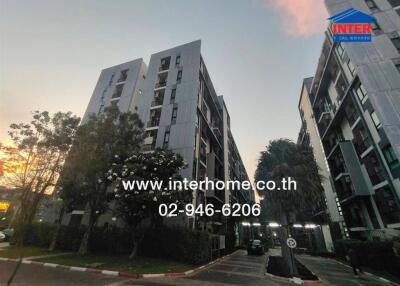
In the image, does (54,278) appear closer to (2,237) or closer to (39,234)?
(39,234)

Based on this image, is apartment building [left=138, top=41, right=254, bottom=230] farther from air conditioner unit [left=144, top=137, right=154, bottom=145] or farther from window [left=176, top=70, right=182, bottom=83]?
window [left=176, top=70, right=182, bottom=83]

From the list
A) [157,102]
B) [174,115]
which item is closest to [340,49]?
[174,115]

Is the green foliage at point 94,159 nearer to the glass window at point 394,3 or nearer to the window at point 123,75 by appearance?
the window at point 123,75

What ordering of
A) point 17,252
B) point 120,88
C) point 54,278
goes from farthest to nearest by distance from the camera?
point 120,88
point 17,252
point 54,278

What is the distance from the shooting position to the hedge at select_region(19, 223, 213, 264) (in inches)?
712

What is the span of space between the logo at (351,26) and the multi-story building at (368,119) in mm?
695

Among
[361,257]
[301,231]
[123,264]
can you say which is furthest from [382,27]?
[301,231]

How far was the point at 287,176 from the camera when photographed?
16.4m

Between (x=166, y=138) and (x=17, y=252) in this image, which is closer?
(x=17, y=252)

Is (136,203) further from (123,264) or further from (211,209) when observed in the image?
(211,209)

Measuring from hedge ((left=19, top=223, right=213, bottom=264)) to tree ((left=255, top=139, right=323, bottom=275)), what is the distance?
7.02m

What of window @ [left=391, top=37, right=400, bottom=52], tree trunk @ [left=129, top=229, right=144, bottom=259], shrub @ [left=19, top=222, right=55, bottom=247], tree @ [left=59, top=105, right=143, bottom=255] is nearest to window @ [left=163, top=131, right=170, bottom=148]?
tree @ [left=59, top=105, right=143, bottom=255]

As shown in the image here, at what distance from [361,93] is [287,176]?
46.1 ft

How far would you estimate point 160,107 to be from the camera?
29.8m
